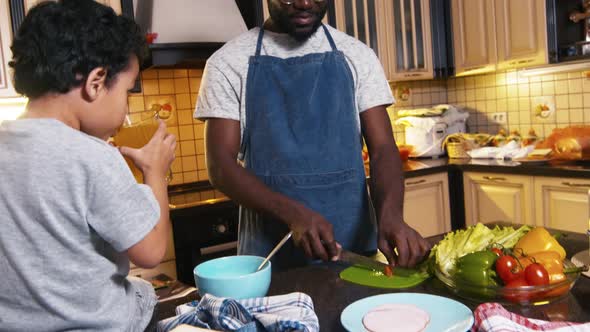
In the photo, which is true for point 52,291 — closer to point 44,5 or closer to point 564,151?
point 44,5

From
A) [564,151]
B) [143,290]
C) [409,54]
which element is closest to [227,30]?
[409,54]

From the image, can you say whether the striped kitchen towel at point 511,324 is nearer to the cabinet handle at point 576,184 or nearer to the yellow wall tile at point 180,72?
the cabinet handle at point 576,184

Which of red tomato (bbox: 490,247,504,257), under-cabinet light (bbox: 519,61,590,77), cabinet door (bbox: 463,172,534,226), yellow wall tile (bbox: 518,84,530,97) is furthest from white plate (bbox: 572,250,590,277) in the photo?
yellow wall tile (bbox: 518,84,530,97)

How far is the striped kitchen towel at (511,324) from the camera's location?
71 centimetres

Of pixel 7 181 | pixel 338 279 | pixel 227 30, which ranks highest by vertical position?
pixel 227 30

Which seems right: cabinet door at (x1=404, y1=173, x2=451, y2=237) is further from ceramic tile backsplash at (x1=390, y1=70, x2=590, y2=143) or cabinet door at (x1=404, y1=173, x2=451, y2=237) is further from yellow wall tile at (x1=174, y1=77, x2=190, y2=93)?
yellow wall tile at (x1=174, y1=77, x2=190, y2=93)

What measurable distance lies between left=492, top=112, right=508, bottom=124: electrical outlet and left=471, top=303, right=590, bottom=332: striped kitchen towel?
279cm

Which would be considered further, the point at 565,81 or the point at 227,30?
the point at 565,81

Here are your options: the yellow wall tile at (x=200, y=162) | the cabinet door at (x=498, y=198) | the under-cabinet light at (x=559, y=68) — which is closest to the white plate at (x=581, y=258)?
the cabinet door at (x=498, y=198)

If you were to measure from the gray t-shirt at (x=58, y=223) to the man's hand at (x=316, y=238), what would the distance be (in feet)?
1.28

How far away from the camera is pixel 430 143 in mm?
3275

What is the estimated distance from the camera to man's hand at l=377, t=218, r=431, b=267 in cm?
103

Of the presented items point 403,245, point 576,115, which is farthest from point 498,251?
point 576,115

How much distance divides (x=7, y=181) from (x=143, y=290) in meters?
0.28
